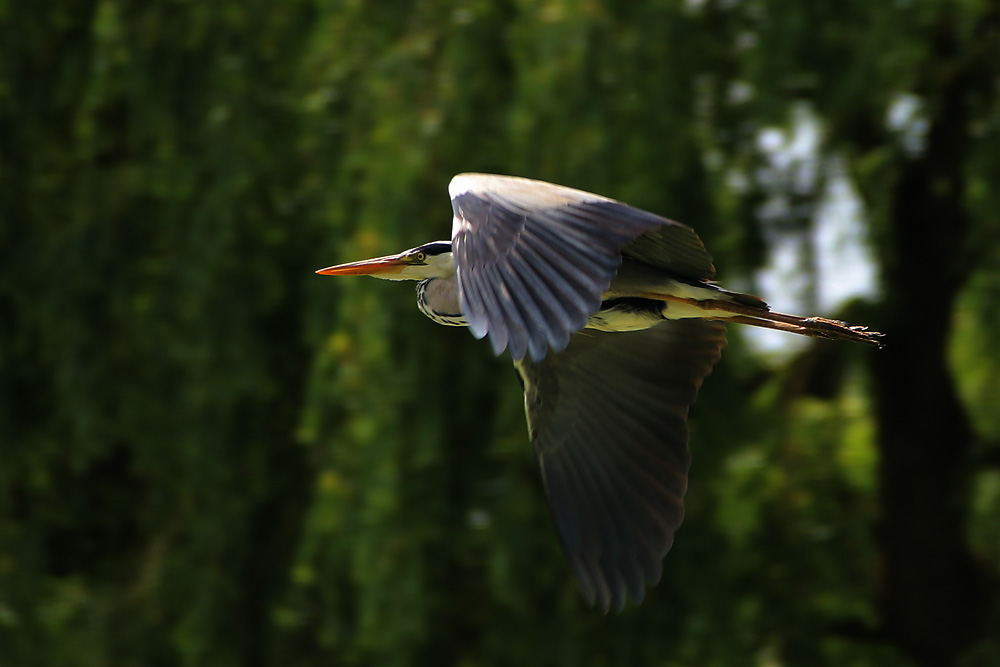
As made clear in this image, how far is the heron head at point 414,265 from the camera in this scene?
12.7 ft

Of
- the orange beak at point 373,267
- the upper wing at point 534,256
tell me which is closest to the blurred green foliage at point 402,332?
the orange beak at point 373,267

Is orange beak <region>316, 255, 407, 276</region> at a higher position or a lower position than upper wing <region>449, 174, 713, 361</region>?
lower

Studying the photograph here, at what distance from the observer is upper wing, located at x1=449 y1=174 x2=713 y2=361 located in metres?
2.47

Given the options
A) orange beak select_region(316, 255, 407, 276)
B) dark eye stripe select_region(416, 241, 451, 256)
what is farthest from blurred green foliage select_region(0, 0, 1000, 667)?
dark eye stripe select_region(416, 241, 451, 256)

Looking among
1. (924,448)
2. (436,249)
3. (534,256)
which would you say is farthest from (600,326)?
(924,448)

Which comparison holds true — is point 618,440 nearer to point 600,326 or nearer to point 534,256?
point 600,326

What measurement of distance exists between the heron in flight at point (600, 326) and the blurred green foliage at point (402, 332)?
28.4 inches

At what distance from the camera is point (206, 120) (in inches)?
210

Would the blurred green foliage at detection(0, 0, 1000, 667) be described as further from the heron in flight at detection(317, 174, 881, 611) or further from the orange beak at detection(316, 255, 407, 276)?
the heron in flight at detection(317, 174, 881, 611)

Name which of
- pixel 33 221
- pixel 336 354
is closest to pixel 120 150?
pixel 33 221

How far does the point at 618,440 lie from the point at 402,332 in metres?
1.23

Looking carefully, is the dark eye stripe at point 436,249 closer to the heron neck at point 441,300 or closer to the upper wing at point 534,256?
the heron neck at point 441,300

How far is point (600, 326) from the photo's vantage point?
3.64 meters

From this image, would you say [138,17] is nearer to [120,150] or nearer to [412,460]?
[120,150]
